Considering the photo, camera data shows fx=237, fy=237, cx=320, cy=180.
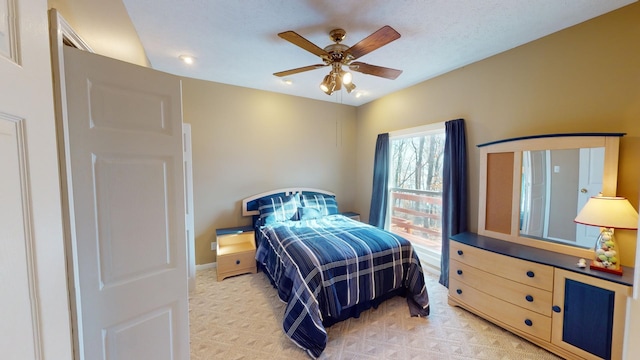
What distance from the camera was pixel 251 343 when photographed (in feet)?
6.69

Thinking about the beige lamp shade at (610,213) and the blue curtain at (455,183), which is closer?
the beige lamp shade at (610,213)

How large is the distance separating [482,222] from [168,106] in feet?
10.2

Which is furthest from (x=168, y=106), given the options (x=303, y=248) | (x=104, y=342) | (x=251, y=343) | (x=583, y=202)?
(x=583, y=202)

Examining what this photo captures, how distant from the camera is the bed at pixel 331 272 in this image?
201cm

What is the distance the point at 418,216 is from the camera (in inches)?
145

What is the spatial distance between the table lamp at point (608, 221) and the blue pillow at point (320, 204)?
2.75m

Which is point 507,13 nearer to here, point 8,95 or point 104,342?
point 8,95

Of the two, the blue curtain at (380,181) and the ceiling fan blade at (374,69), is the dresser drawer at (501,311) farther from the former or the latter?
the ceiling fan blade at (374,69)

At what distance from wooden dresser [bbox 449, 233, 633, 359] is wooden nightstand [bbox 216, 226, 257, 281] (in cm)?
254

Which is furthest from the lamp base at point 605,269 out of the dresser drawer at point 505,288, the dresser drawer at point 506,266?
the dresser drawer at point 505,288

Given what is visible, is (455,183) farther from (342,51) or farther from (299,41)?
(299,41)

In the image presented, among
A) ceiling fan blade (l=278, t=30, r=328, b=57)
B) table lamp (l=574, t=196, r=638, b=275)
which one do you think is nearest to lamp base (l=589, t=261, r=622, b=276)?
table lamp (l=574, t=196, r=638, b=275)

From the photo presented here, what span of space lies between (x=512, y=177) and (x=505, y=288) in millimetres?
1089

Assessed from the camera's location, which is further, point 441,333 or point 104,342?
point 441,333
